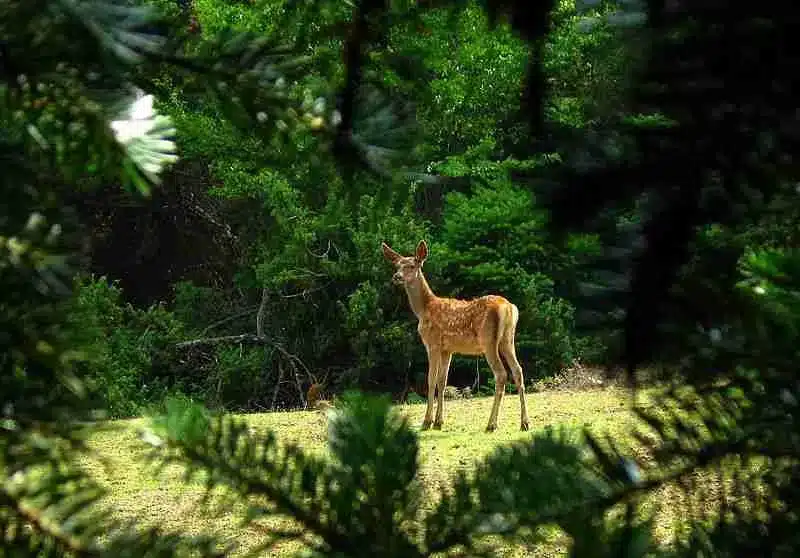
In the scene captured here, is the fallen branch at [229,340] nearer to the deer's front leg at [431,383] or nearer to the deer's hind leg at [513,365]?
the deer's front leg at [431,383]

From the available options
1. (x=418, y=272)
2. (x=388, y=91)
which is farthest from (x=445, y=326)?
(x=388, y=91)

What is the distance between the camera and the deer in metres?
6.51

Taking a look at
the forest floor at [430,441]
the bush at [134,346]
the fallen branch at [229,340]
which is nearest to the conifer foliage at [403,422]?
the forest floor at [430,441]

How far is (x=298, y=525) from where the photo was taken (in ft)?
0.89

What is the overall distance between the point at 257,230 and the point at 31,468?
33.0 ft

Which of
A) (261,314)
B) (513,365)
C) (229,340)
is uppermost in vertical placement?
(513,365)

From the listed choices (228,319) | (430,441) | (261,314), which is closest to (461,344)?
(430,441)

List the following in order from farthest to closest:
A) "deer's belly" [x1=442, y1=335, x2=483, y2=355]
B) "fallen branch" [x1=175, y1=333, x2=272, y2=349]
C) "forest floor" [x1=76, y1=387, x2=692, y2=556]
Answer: "fallen branch" [x1=175, y1=333, x2=272, y2=349]
"deer's belly" [x1=442, y1=335, x2=483, y2=355]
"forest floor" [x1=76, y1=387, x2=692, y2=556]

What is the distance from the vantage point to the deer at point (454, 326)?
6508 millimetres

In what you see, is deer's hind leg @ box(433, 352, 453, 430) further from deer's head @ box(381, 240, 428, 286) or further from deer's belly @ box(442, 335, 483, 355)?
deer's head @ box(381, 240, 428, 286)

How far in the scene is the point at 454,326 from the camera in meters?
6.67

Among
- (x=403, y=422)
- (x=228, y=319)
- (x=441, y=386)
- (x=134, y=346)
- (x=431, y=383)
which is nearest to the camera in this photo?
(x=403, y=422)

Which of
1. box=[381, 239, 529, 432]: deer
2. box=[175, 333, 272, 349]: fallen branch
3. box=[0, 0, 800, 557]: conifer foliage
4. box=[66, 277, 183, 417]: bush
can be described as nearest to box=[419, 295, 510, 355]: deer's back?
box=[381, 239, 529, 432]: deer

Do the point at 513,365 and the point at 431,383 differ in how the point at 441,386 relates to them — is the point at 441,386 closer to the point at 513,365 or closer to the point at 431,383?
the point at 431,383
